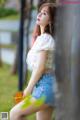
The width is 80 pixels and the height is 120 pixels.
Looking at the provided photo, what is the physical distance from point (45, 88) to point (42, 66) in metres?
0.16

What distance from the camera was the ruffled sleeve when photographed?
369 centimetres

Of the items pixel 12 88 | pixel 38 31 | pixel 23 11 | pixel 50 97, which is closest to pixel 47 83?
pixel 50 97

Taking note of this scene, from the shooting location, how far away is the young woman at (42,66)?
3.71 metres

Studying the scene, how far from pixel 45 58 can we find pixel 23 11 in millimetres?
4011

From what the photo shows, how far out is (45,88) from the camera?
376cm

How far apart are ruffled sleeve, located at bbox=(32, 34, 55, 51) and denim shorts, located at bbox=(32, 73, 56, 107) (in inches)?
7.4

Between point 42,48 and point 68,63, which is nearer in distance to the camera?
point 68,63

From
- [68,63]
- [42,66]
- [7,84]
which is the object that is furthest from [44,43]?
[7,84]

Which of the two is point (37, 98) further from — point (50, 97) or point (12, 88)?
point (12, 88)

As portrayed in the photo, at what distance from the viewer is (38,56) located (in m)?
3.73

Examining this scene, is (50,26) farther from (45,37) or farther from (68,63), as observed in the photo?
(68,63)

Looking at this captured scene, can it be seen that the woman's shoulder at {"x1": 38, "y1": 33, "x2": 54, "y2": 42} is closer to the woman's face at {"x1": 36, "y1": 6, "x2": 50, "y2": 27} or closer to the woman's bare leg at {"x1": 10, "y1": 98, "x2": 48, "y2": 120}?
the woman's face at {"x1": 36, "y1": 6, "x2": 50, "y2": 27}

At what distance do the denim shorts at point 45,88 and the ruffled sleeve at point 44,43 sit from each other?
0.62ft

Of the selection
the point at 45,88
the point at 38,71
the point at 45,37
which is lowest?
the point at 45,88
